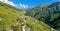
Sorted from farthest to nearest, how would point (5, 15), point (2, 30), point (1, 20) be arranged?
point (5, 15) < point (1, 20) < point (2, 30)

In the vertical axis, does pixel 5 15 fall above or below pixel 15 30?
above

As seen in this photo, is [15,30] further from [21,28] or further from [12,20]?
[12,20]

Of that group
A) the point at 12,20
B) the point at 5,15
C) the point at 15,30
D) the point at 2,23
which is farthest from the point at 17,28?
the point at 5,15

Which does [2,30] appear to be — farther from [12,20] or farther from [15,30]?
[12,20]

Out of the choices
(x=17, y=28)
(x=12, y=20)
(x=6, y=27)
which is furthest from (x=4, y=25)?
(x=12, y=20)

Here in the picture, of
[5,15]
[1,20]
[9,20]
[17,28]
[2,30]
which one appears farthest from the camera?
[5,15]

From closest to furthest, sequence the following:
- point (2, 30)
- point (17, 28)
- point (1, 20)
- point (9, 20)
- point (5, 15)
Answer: point (2, 30)
point (17, 28)
point (1, 20)
point (9, 20)
point (5, 15)

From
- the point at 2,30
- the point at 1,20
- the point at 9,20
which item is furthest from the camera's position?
the point at 9,20

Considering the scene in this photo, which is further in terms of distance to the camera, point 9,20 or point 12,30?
point 9,20

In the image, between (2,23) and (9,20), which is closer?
(2,23)
